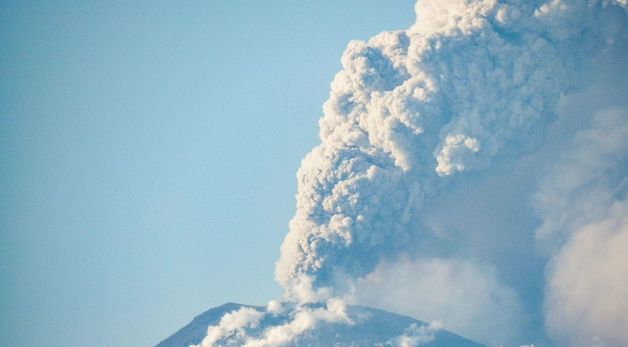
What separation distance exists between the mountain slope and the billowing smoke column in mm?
5303

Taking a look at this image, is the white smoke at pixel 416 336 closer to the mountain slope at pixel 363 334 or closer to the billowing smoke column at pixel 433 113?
the mountain slope at pixel 363 334

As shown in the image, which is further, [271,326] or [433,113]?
[271,326]

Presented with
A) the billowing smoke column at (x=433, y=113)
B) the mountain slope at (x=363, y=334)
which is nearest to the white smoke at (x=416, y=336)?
the mountain slope at (x=363, y=334)

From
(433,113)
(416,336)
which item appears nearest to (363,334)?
(416,336)

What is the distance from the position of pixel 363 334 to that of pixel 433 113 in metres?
17.3

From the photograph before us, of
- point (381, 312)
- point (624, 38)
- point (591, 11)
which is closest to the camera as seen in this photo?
point (591, 11)

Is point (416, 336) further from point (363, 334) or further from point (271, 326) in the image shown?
point (271, 326)

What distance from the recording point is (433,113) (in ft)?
103

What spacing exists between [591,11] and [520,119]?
26.5 ft

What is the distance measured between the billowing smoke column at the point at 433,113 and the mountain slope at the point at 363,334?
5.30 meters

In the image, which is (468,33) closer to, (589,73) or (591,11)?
(591,11)

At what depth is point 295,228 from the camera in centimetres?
3422

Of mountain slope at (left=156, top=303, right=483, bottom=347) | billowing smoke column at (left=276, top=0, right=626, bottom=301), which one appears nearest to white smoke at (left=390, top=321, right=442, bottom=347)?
mountain slope at (left=156, top=303, right=483, bottom=347)

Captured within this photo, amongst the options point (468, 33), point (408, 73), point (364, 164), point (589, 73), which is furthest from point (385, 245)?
point (589, 73)
